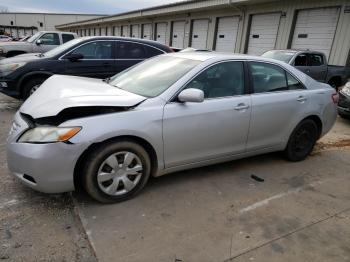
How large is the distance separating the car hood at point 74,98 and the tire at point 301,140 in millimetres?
2455

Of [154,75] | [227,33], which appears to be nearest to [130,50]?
[154,75]

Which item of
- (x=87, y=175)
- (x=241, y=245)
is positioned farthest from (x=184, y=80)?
(x=241, y=245)

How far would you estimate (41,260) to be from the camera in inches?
94.4

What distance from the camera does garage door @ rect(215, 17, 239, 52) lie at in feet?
53.6

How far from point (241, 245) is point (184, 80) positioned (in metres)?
1.80

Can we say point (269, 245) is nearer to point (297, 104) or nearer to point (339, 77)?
point (297, 104)

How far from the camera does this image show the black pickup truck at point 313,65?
31.5 ft

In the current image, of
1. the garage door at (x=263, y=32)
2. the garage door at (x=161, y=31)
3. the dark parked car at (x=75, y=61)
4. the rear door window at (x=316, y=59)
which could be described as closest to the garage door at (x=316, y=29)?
the garage door at (x=263, y=32)

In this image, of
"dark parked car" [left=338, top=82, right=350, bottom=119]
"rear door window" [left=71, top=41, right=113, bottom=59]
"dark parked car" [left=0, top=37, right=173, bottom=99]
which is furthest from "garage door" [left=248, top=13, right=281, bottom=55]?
"rear door window" [left=71, top=41, right=113, bottom=59]

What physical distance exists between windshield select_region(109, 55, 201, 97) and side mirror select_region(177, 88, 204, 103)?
26cm

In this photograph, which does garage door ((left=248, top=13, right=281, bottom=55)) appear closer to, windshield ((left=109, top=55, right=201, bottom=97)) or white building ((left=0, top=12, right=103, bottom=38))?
windshield ((left=109, top=55, right=201, bottom=97))

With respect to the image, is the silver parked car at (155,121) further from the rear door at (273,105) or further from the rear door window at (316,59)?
the rear door window at (316,59)

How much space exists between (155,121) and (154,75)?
2.81ft

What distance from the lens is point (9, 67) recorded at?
6.54 m
